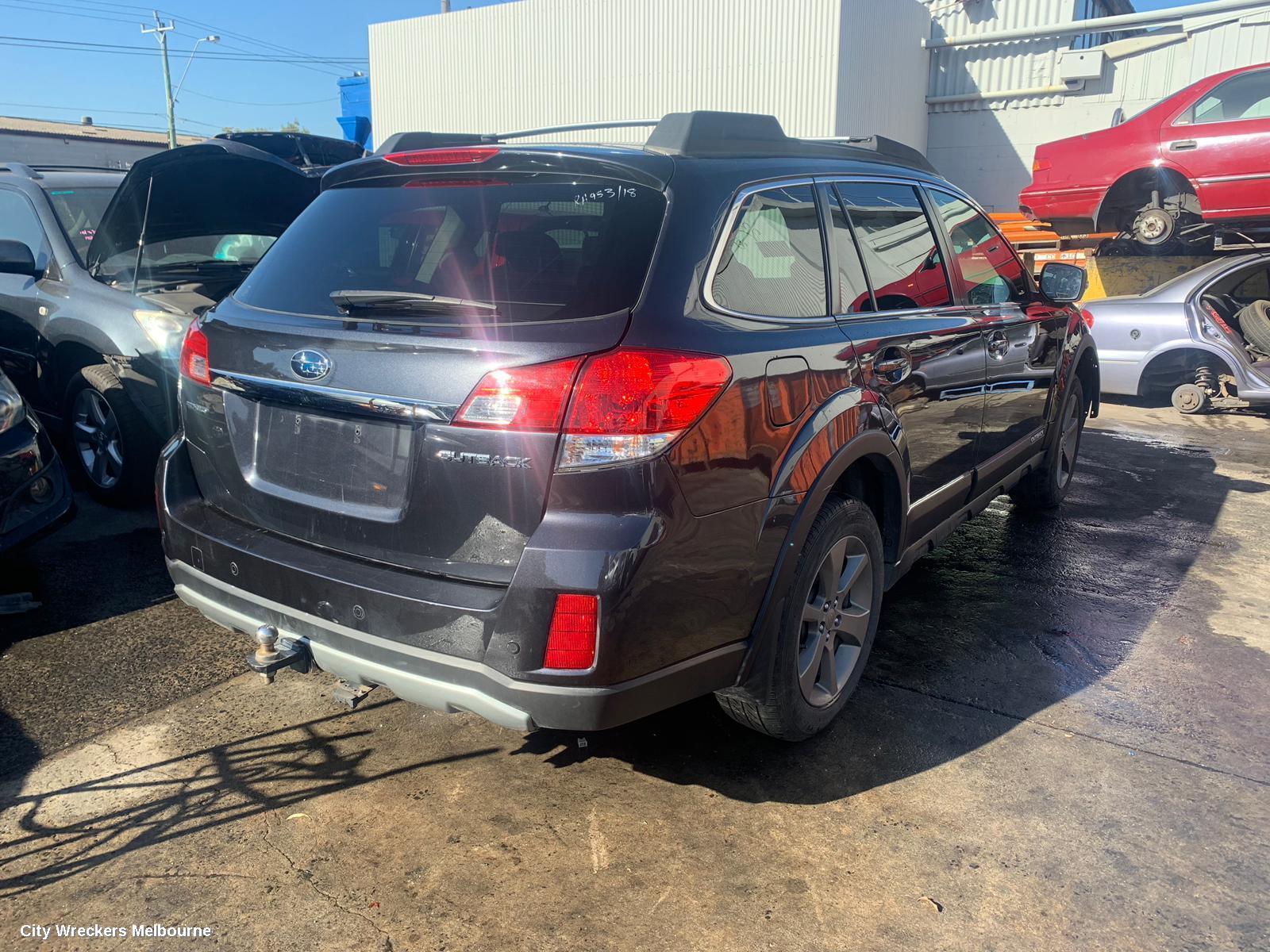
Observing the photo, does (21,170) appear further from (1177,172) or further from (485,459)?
(1177,172)

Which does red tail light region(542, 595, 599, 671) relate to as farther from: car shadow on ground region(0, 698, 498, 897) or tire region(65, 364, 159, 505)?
tire region(65, 364, 159, 505)

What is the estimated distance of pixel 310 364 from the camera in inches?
100

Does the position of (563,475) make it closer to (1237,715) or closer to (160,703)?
(160,703)

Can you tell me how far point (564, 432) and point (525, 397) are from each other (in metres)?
0.12

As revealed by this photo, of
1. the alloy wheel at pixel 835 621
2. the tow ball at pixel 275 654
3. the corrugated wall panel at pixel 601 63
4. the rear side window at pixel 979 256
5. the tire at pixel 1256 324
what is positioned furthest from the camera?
the corrugated wall panel at pixel 601 63

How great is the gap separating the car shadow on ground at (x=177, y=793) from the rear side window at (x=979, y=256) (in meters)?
2.69

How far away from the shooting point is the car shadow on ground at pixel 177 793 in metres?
2.56

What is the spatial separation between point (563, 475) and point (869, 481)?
146 cm

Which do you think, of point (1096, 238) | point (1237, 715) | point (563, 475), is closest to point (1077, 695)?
point (1237, 715)

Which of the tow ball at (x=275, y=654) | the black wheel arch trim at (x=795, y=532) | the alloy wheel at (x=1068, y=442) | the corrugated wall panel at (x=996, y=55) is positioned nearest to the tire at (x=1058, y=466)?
the alloy wheel at (x=1068, y=442)

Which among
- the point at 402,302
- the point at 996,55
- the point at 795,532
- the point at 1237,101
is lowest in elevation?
the point at 795,532

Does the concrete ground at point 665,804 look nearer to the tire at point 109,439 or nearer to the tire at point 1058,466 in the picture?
the tire at point 109,439

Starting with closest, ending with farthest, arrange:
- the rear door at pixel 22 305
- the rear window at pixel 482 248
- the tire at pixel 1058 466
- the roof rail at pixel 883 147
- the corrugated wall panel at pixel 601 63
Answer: the rear window at pixel 482 248, the roof rail at pixel 883 147, the tire at pixel 1058 466, the rear door at pixel 22 305, the corrugated wall panel at pixel 601 63

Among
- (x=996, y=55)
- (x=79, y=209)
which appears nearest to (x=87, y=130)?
(x=996, y=55)
